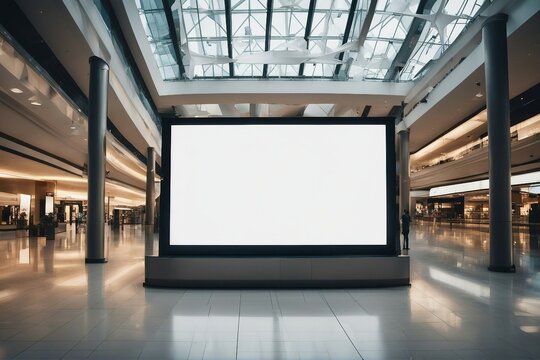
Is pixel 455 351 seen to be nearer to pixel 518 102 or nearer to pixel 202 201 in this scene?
pixel 202 201

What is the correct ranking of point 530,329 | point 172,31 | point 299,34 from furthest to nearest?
point 299,34 < point 172,31 < point 530,329

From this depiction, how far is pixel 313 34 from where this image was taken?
23.4 m

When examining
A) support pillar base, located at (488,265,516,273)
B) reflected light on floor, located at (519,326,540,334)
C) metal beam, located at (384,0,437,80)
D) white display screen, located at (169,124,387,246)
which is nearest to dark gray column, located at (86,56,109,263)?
white display screen, located at (169,124,387,246)

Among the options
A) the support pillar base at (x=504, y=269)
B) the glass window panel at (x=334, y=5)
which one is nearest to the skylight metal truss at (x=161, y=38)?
the glass window panel at (x=334, y=5)

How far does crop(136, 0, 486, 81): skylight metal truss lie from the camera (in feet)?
61.4

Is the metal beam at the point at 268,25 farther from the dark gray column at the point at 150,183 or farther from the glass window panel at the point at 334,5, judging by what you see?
the dark gray column at the point at 150,183

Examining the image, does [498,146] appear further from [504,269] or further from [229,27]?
[229,27]

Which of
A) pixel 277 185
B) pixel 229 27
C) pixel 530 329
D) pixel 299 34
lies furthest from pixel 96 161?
pixel 299 34

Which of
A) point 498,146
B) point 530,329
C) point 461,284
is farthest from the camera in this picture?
point 498,146

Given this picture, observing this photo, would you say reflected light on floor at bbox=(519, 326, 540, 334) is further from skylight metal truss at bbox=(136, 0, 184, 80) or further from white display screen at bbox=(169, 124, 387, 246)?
skylight metal truss at bbox=(136, 0, 184, 80)

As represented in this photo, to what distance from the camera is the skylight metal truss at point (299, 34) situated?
18719mm

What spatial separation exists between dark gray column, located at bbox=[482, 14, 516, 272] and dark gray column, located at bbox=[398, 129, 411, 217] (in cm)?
2079

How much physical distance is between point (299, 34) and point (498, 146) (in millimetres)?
14142

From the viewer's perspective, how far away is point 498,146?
39.7ft
